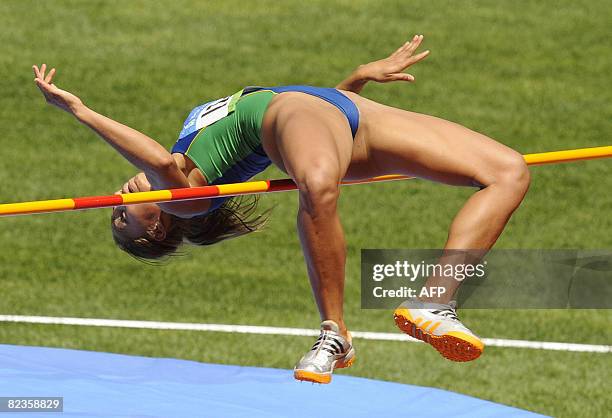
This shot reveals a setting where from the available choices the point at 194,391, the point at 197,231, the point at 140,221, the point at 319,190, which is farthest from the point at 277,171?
the point at 319,190

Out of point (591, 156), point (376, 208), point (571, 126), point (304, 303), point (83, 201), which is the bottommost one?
point (83, 201)

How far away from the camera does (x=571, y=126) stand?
40.5ft

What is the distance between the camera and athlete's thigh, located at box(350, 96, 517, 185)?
6.25 m

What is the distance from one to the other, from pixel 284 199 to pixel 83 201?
5.10m

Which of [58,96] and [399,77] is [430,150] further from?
[58,96]

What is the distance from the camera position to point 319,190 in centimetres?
591

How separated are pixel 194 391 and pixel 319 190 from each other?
7.48 ft

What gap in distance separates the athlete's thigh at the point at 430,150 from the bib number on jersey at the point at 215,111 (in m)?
0.56

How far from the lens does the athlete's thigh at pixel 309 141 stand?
5.97m

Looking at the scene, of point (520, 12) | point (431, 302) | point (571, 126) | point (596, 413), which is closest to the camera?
point (431, 302)

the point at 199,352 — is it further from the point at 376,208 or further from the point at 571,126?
the point at 571,126

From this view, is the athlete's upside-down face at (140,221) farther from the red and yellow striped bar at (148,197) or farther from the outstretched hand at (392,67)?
the outstretched hand at (392,67)

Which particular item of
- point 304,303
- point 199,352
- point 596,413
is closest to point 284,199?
point 304,303

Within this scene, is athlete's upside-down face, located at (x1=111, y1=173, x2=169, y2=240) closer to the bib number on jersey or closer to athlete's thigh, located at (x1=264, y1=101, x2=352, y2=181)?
the bib number on jersey
